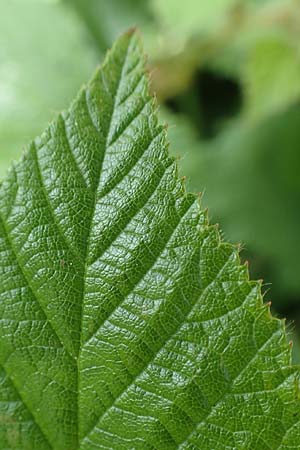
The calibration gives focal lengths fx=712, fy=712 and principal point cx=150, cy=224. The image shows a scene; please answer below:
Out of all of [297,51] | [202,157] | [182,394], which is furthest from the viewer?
[202,157]

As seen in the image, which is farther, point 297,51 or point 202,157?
point 202,157

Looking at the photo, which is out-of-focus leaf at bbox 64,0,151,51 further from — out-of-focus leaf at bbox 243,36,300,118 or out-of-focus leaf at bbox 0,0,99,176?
out-of-focus leaf at bbox 243,36,300,118

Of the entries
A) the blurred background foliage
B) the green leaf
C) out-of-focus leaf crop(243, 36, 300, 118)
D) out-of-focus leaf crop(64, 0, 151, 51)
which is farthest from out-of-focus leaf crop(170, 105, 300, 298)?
the green leaf

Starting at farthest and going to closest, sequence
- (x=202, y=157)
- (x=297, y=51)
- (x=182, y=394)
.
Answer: (x=202, y=157), (x=297, y=51), (x=182, y=394)

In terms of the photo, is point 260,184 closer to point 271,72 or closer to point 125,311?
point 271,72

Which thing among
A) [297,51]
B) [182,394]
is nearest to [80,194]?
[182,394]

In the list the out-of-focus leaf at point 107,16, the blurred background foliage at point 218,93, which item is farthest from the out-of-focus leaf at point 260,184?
the out-of-focus leaf at point 107,16

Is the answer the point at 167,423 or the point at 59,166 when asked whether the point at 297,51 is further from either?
the point at 167,423
